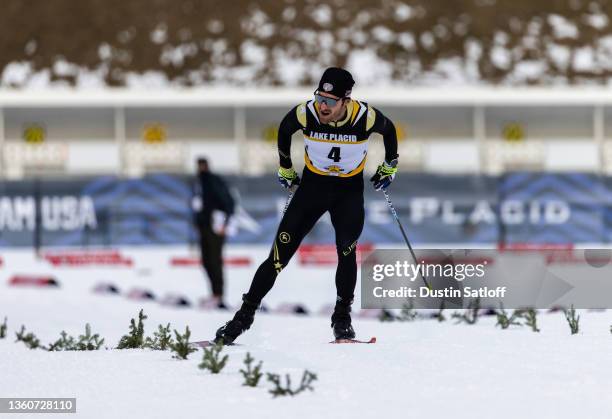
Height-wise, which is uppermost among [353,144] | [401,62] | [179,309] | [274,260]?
[401,62]

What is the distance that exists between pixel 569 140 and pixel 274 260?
30.5 meters

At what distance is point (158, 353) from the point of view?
8.41 meters

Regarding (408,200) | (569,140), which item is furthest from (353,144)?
(569,140)

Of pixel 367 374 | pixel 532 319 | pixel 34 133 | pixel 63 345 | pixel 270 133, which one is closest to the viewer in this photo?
pixel 367 374

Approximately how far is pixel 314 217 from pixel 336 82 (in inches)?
38.0

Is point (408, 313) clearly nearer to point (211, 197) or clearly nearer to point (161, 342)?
point (161, 342)

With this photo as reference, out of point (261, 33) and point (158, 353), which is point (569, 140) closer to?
point (158, 353)

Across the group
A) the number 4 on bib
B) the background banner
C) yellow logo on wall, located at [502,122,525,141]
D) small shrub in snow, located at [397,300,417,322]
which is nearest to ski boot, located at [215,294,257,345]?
the number 4 on bib

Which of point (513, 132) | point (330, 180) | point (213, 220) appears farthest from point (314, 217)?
point (513, 132)

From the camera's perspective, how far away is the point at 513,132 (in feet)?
128

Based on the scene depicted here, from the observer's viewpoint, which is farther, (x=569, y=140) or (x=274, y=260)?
(x=569, y=140)

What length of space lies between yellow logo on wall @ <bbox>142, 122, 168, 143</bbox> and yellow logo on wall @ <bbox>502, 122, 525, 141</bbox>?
31.9 ft

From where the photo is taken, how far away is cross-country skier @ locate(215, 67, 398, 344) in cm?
860

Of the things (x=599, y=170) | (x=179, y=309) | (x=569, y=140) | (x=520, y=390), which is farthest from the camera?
(x=569, y=140)
